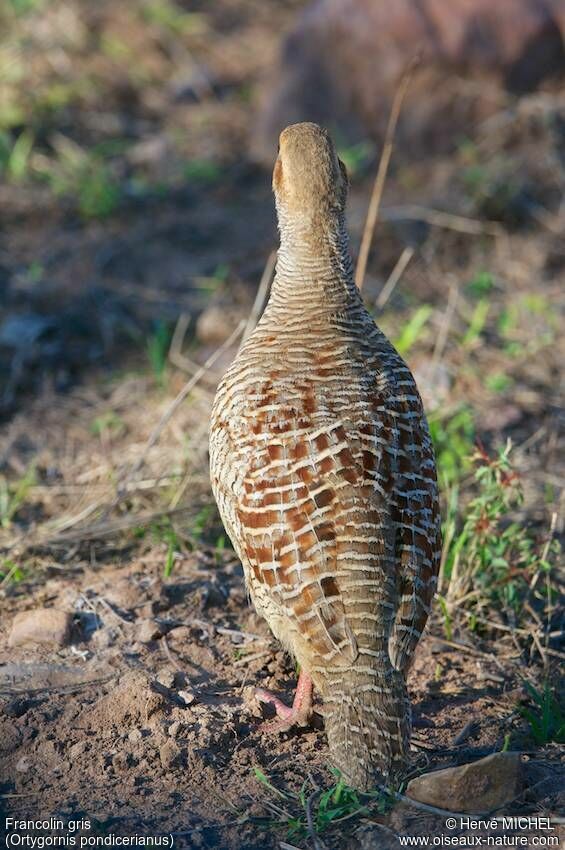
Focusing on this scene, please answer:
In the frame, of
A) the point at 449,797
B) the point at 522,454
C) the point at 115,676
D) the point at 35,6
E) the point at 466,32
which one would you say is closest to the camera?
the point at 449,797

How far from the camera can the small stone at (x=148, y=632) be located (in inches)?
190

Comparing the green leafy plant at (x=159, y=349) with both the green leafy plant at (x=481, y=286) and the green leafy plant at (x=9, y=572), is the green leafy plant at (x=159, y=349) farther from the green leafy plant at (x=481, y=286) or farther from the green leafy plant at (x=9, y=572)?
the green leafy plant at (x=481, y=286)

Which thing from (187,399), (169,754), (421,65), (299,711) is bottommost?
(169,754)

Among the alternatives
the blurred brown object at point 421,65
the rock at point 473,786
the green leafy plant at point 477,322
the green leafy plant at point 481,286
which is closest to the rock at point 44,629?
the rock at point 473,786

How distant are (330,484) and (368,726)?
0.83m

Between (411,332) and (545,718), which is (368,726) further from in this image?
(411,332)

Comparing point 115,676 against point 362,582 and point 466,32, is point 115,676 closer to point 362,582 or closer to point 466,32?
point 362,582

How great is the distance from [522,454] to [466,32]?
3972 millimetres

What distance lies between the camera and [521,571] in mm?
5062

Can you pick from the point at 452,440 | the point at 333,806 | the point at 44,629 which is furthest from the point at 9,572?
the point at 452,440

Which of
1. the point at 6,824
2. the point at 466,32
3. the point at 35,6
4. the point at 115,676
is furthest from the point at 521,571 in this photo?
the point at 35,6

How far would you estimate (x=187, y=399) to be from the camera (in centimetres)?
677

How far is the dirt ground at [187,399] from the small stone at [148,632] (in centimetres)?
3

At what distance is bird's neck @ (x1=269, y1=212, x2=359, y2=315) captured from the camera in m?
4.55
